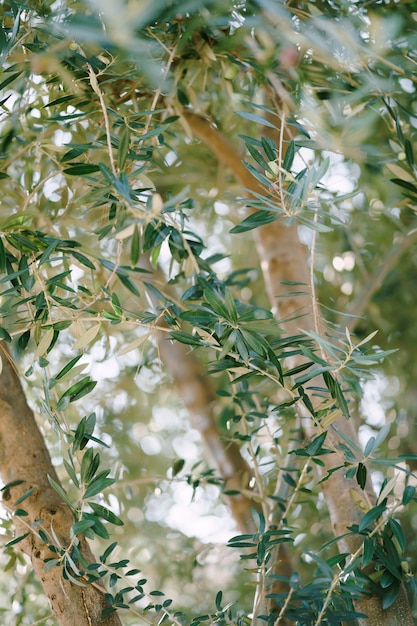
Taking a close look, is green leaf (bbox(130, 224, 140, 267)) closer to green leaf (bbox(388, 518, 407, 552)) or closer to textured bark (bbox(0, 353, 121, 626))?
textured bark (bbox(0, 353, 121, 626))

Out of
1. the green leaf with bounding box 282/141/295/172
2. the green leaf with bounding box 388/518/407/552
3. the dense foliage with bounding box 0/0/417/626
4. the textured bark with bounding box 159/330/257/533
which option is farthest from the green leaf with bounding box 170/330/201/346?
the textured bark with bounding box 159/330/257/533

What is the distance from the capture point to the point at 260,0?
70 centimetres

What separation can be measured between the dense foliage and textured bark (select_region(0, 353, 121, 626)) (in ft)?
0.06

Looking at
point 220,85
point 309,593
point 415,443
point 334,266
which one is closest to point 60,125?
point 220,85

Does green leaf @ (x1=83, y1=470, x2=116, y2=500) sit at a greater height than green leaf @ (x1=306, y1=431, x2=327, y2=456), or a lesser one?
greater

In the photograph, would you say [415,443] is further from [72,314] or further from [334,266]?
[72,314]

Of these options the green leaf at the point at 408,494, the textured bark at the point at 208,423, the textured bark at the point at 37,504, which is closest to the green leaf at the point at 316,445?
the green leaf at the point at 408,494

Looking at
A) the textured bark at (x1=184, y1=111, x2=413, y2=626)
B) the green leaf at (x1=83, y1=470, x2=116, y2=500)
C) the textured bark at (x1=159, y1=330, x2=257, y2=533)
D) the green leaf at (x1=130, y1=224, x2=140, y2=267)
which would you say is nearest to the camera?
the green leaf at (x1=130, y1=224, x2=140, y2=267)

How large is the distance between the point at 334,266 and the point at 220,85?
773 mm

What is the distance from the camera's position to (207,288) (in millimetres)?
786

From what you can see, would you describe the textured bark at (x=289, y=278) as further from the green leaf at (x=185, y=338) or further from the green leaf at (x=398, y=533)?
the green leaf at (x=185, y=338)

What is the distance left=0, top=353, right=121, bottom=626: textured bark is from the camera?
90 centimetres

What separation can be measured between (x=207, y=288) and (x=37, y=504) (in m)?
0.42

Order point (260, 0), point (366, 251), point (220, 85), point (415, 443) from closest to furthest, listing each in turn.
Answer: point (260, 0)
point (220, 85)
point (415, 443)
point (366, 251)
